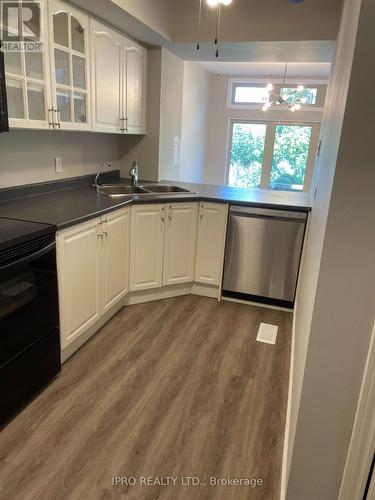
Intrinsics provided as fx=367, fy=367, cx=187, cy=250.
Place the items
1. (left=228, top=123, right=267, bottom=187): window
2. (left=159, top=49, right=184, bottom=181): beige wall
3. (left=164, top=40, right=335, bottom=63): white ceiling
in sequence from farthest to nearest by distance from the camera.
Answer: (left=228, top=123, right=267, bottom=187): window < (left=159, top=49, right=184, bottom=181): beige wall < (left=164, top=40, right=335, bottom=63): white ceiling

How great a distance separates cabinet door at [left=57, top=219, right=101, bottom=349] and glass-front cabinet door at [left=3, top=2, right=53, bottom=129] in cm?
71

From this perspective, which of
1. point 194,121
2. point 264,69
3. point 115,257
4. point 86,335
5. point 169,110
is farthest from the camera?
point 194,121

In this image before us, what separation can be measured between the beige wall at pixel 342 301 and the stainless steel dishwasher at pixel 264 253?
1832 mm

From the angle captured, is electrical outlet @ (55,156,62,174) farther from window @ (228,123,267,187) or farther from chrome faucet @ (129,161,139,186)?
window @ (228,123,267,187)

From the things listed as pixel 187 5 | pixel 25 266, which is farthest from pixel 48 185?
pixel 187 5

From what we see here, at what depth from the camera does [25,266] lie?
1.81 meters

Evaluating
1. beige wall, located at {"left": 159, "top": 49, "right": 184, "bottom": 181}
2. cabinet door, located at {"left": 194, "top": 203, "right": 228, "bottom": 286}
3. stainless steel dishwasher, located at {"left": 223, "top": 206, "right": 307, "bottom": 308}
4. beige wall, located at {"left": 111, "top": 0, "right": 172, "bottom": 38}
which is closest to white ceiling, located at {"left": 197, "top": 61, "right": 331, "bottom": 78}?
beige wall, located at {"left": 159, "top": 49, "right": 184, "bottom": 181}

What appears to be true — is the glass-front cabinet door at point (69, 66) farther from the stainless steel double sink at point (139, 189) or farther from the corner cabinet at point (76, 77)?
the stainless steel double sink at point (139, 189)

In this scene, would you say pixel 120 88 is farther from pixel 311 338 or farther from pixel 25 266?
pixel 311 338

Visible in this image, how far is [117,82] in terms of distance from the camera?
3111mm

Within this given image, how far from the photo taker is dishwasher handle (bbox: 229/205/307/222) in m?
3.02

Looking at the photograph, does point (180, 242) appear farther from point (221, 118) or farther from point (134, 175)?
point (221, 118)

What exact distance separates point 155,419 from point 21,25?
7.45 feet

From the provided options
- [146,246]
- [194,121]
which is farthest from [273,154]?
[146,246]
